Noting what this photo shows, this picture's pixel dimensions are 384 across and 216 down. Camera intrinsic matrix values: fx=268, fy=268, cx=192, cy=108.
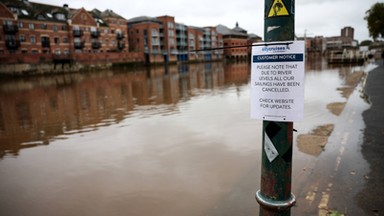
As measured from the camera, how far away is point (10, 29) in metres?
46.6

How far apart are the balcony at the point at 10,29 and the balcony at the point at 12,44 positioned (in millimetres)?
1515

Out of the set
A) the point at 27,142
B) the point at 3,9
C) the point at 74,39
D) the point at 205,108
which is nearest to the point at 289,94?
the point at 27,142

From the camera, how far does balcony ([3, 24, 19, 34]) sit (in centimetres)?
4621

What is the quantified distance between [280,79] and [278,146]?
468 millimetres

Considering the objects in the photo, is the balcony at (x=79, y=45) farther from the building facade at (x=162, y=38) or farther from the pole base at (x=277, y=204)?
the pole base at (x=277, y=204)

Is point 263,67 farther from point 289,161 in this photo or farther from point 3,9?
point 3,9

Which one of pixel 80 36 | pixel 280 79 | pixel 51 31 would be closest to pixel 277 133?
pixel 280 79

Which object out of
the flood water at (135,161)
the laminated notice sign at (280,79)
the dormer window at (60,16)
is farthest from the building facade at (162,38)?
the laminated notice sign at (280,79)

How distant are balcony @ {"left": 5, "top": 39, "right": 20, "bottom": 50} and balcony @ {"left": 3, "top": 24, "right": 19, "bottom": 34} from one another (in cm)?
152

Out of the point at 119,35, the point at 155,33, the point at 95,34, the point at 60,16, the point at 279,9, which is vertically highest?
the point at 60,16

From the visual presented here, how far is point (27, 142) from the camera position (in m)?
8.91

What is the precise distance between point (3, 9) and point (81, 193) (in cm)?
5403

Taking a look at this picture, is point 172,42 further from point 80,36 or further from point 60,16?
point 60,16

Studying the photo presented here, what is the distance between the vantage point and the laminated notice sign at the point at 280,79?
181cm
